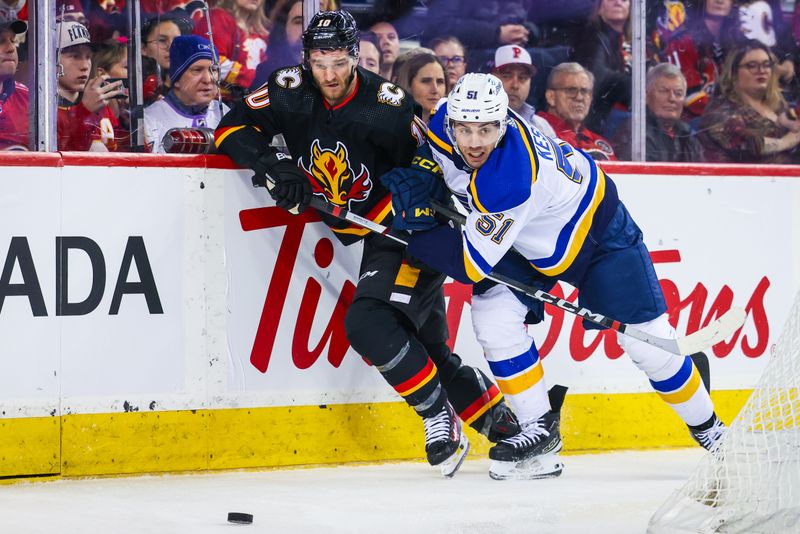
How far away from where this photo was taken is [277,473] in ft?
10.9

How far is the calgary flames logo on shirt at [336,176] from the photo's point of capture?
10.7ft

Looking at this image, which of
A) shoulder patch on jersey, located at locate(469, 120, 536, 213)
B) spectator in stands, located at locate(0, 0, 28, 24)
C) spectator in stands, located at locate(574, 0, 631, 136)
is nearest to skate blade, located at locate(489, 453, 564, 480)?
shoulder patch on jersey, located at locate(469, 120, 536, 213)

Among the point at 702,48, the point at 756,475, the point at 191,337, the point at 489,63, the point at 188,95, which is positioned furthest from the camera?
the point at 702,48

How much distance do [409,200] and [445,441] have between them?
25.0 inches

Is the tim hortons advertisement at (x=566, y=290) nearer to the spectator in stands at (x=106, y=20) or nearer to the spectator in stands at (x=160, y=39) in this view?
the spectator in stands at (x=160, y=39)

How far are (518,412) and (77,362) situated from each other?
116cm

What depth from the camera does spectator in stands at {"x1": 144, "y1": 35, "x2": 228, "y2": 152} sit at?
11.5 ft

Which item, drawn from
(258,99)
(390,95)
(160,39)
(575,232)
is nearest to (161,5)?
(160,39)

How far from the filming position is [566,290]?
371cm

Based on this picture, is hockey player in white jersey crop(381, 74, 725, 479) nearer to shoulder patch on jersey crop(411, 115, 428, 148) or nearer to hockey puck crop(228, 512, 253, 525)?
shoulder patch on jersey crop(411, 115, 428, 148)

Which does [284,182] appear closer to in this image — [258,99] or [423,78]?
[258,99]

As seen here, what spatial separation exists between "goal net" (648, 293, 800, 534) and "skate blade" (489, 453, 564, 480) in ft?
2.16

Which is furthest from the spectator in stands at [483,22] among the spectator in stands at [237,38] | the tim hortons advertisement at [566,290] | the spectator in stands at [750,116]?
the spectator in stands at [750,116]

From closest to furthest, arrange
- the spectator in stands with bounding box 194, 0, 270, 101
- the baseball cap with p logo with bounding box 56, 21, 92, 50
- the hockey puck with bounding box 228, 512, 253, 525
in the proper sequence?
the hockey puck with bounding box 228, 512, 253, 525 < the baseball cap with p logo with bounding box 56, 21, 92, 50 < the spectator in stands with bounding box 194, 0, 270, 101
